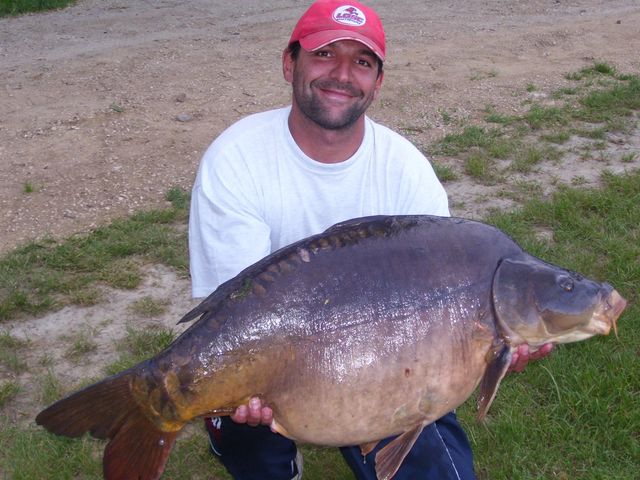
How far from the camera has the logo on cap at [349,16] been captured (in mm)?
2898

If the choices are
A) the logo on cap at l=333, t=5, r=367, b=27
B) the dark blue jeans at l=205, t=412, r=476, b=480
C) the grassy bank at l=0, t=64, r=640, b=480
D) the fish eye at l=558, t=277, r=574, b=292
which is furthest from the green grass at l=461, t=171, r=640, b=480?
the logo on cap at l=333, t=5, r=367, b=27

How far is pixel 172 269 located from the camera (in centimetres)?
451

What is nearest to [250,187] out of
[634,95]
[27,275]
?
[27,275]

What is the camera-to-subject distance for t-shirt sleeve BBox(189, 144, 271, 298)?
2715 mm

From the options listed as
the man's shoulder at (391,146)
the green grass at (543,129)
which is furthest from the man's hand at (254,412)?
the green grass at (543,129)

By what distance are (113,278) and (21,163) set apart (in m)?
1.92

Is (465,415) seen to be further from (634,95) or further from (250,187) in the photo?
(634,95)

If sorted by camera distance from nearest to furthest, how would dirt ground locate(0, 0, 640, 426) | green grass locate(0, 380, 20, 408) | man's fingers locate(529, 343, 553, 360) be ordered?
man's fingers locate(529, 343, 553, 360)
green grass locate(0, 380, 20, 408)
dirt ground locate(0, 0, 640, 426)

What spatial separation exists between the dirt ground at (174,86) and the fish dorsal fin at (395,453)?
6.02ft

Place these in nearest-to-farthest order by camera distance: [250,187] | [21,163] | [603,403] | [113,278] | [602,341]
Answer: [250,187] < [603,403] < [602,341] < [113,278] < [21,163]

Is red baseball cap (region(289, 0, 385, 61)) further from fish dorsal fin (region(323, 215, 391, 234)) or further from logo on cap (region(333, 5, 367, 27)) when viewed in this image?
fish dorsal fin (region(323, 215, 391, 234))

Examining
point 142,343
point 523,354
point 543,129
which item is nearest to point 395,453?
point 523,354

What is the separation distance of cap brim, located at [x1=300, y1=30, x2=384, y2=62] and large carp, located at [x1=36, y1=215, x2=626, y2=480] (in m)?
0.88

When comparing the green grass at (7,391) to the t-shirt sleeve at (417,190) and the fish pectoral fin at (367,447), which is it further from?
the t-shirt sleeve at (417,190)
